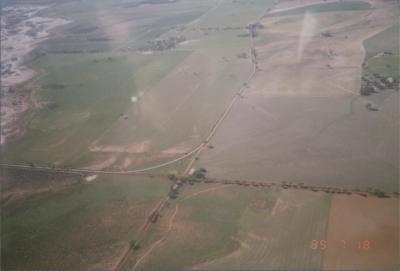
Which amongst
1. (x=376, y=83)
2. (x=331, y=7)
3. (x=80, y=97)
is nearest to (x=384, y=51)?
(x=376, y=83)

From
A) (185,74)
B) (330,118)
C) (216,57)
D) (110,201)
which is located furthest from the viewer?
(216,57)

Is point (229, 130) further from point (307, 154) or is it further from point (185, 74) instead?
point (185, 74)

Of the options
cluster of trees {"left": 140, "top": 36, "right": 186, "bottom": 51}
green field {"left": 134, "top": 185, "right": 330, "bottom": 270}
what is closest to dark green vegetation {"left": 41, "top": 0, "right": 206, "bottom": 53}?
cluster of trees {"left": 140, "top": 36, "right": 186, "bottom": 51}

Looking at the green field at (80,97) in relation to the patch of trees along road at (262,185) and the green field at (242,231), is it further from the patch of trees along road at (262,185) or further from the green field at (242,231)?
the green field at (242,231)

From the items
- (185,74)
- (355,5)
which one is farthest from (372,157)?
(355,5)

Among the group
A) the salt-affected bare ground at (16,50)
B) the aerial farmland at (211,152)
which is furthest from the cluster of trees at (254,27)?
the salt-affected bare ground at (16,50)

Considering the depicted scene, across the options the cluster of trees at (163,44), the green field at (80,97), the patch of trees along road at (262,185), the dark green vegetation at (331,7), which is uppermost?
the dark green vegetation at (331,7)
